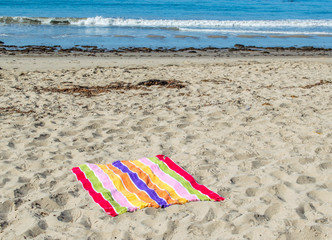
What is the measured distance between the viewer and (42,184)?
3.56 metres

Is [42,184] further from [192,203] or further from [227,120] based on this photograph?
[227,120]

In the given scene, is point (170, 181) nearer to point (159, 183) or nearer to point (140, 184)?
point (159, 183)

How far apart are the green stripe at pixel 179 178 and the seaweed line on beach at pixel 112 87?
3.02 meters

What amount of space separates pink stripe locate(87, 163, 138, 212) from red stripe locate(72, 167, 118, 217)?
12 cm

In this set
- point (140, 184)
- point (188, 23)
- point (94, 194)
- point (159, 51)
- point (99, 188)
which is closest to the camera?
point (94, 194)

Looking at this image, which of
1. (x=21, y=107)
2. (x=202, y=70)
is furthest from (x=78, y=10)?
(x=21, y=107)

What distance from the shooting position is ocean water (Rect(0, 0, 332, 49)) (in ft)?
52.1

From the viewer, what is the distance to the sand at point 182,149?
2.98 m

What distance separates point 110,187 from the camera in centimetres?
360

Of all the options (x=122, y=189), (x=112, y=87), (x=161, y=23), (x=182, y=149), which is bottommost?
(x=122, y=189)

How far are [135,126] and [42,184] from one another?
1.75m

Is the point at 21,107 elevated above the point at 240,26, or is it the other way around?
the point at 240,26

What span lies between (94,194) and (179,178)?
2.72 ft

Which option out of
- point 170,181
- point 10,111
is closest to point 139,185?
point 170,181
